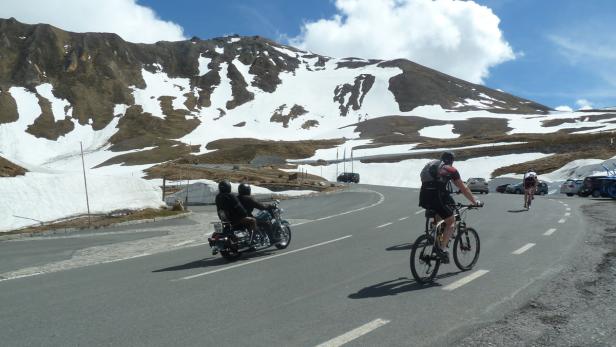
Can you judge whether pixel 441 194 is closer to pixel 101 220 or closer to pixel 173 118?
pixel 101 220

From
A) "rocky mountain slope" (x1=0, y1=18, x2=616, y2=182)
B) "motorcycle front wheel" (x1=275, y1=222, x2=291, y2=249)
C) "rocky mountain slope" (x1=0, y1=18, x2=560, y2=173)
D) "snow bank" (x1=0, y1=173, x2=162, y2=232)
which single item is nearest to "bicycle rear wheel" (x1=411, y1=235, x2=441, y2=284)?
"motorcycle front wheel" (x1=275, y1=222, x2=291, y2=249)

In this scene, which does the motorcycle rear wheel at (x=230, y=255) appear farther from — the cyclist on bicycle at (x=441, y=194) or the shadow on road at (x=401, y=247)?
the cyclist on bicycle at (x=441, y=194)

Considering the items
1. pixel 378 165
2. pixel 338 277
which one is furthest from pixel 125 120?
pixel 338 277

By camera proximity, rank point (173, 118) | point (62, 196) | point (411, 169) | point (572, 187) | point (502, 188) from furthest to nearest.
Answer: point (173, 118) < point (411, 169) < point (502, 188) < point (572, 187) < point (62, 196)

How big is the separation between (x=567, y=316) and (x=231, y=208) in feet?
23.8

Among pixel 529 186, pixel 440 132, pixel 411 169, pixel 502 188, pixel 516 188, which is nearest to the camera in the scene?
pixel 529 186

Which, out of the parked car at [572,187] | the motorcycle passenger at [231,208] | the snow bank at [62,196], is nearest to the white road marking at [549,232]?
the motorcycle passenger at [231,208]

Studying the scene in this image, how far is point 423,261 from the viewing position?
26.3ft

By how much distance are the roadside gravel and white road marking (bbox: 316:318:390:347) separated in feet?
3.22

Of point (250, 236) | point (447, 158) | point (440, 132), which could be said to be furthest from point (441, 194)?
point (440, 132)

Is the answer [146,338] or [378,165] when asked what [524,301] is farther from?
[378,165]

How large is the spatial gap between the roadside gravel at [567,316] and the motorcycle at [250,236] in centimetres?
610

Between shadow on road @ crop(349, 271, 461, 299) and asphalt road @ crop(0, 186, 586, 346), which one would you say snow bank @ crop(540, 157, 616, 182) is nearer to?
asphalt road @ crop(0, 186, 586, 346)

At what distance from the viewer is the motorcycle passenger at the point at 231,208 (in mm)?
11688
